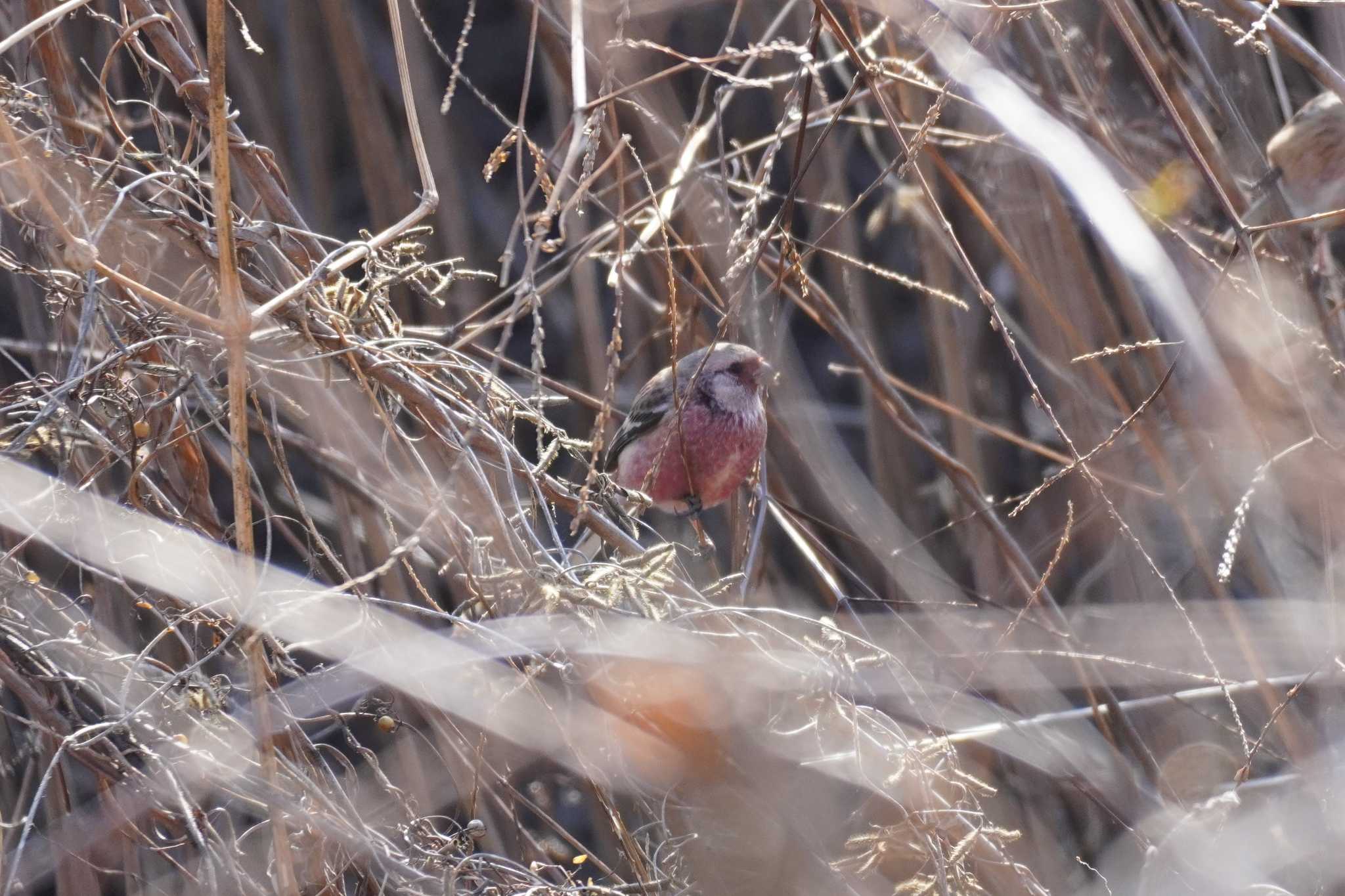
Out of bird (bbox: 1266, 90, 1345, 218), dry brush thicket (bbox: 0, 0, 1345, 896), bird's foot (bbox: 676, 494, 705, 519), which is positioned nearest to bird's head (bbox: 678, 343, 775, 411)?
dry brush thicket (bbox: 0, 0, 1345, 896)

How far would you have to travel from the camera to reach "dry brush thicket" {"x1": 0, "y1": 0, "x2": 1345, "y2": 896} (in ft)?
5.42

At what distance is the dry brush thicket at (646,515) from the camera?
1.65 metres

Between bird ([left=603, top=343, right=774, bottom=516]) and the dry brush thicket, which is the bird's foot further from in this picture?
the dry brush thicket

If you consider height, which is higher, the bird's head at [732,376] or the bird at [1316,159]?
the bird at [1316,159]

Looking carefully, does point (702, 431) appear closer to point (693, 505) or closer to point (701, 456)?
point (701, 456)

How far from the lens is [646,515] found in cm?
413

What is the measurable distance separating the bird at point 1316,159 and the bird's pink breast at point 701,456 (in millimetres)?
1607

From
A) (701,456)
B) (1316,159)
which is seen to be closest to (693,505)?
(701,456)

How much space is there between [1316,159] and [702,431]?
1867 mm

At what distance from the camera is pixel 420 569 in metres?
3.14

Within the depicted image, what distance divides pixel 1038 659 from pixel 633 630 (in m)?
1.52

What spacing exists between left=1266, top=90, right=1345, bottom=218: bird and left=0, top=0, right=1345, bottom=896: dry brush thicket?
0.06 meters

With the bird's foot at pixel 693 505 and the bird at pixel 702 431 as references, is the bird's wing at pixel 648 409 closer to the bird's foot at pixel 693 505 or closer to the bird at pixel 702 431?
the bird at pixel 702 431

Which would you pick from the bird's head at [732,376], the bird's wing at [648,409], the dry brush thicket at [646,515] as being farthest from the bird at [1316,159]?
the bird's wing at [648,409]
